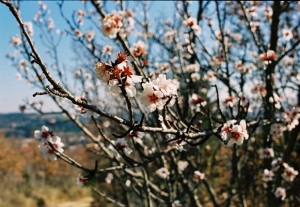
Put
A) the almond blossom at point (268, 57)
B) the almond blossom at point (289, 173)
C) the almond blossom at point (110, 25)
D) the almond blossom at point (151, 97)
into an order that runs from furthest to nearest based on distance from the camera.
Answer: the almond blossom at point (289, 173) < the almond blossom at point (268, 57) < the almond blossom at point (110, 25) < the almond blossom at point (151, 97)

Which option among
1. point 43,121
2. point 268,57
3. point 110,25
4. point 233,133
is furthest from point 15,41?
point 43,121

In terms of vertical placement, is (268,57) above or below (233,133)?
above

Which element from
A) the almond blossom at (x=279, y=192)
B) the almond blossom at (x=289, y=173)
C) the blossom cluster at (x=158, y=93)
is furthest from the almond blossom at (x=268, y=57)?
the blossom cluster at (x=158, y=93)

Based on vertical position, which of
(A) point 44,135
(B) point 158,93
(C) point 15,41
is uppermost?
(C) point 15,41

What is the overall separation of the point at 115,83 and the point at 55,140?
1389mm

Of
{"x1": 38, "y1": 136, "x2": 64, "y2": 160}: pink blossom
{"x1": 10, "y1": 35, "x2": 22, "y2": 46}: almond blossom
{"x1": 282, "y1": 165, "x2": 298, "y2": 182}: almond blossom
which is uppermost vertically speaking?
{"x1": 10, "y1": 35, "x2": 22, "y2": 46}: almond blossom

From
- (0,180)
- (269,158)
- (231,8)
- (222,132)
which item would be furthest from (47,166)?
(222,132)

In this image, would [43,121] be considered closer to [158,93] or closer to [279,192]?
[279,192]

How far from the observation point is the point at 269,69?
3.84 m

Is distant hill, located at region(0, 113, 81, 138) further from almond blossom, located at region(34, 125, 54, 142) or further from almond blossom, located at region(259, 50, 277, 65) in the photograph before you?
almond blossom, located at region(259, 50, 277, 65)

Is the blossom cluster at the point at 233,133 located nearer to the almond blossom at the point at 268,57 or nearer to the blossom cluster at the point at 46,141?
the blossom cluster at the point at 46,141

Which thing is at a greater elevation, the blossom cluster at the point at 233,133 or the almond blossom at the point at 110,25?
the almond blossom at the point at 110,25

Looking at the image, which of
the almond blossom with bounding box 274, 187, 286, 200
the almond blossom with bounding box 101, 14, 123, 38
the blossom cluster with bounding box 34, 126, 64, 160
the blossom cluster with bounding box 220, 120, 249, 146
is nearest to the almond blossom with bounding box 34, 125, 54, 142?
the blossom cluster with bounding box 34, 126, 64, 160

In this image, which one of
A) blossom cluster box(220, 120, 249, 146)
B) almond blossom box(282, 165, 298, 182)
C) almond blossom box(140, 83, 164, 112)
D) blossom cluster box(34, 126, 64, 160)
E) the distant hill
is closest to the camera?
almond blossom box(140, 83, 164, 112)
